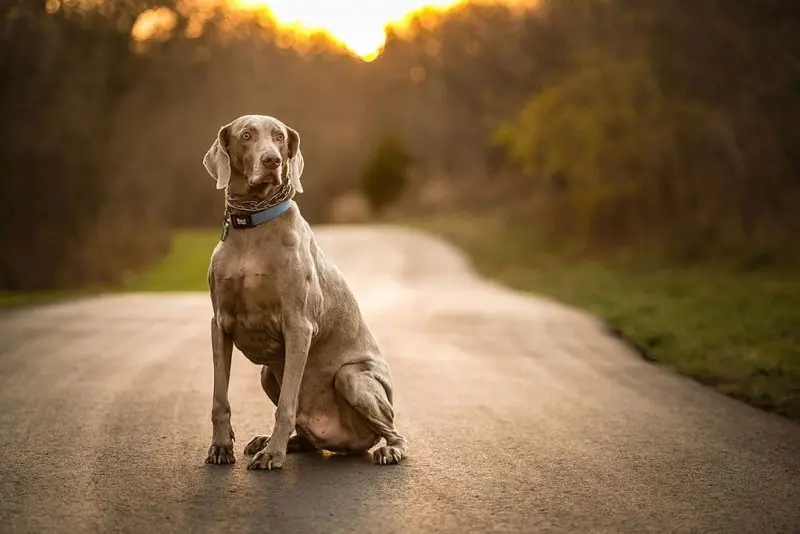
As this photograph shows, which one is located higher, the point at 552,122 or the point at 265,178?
the point at 552,122

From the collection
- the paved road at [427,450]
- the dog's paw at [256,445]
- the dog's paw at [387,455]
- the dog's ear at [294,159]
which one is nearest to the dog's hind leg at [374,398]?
the dog's paw at [387,455]

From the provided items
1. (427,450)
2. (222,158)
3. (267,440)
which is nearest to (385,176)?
(427,450)

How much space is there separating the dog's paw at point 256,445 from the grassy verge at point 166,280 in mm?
12861

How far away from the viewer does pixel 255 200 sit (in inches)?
231

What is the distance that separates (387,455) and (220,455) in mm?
1030

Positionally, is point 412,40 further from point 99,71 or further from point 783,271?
point 783,271

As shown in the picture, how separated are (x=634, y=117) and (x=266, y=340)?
1121 inches

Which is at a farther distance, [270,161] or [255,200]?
[255,200]

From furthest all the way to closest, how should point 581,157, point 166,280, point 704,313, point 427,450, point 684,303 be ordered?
point 581,157
point 166,280
point 684,303
point 704,313
point 427,450

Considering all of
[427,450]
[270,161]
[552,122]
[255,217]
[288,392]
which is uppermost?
[552,122]

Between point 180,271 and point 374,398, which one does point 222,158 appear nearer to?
point 374,398

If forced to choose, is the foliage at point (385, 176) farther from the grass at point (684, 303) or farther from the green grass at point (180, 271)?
the grass at point (684, 303)

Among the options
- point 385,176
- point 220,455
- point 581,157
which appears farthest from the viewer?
point 385,176

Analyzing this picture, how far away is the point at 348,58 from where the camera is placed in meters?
85.8
